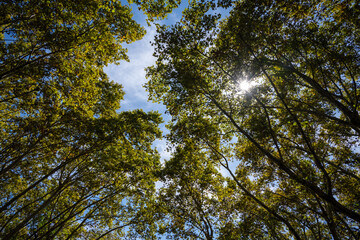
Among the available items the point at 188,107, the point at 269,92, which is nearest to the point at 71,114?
the point at 188,107

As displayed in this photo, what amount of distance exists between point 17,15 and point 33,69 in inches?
86.7

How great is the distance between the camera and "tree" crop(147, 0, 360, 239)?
7465 mm

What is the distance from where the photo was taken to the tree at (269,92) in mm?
7465

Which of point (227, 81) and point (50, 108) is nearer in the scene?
point (50, 108)

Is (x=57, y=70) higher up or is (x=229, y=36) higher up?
(x=229, y=36)

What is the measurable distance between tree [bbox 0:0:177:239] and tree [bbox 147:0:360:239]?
2.41 meters

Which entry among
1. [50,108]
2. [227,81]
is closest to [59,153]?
[50,108]

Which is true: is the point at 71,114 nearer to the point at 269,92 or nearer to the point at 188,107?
the point at 188,107

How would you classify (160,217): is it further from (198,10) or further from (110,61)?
(198,10)

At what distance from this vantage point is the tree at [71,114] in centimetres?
712

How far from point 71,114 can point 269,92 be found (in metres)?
11.9

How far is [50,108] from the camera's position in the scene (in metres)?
8.19

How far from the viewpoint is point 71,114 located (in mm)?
8711

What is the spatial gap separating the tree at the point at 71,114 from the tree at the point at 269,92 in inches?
94.9
